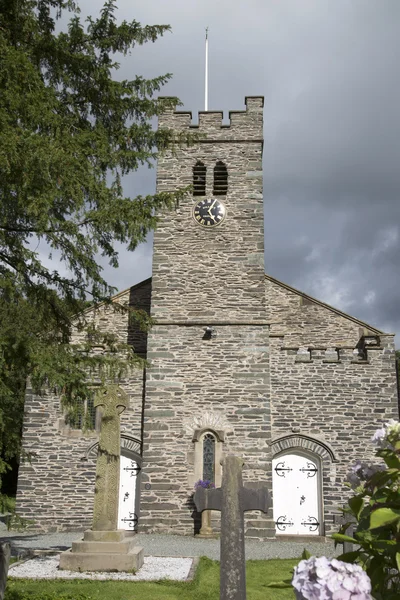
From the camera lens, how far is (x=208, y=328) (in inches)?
586

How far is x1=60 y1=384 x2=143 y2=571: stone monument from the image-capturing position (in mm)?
8352

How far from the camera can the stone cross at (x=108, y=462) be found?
29.0 ft

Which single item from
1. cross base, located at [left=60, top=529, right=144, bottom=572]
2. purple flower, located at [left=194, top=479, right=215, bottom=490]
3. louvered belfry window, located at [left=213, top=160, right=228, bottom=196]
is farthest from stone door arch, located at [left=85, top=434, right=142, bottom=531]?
louvered belfry window, located at [left=213, top=160, right=228, bottom=196]

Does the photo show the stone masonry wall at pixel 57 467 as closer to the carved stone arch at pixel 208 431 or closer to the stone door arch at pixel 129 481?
the stone door arch at pixel 129 481

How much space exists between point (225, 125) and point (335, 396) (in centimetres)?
874

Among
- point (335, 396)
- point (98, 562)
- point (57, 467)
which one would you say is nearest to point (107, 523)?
point (98, 562)

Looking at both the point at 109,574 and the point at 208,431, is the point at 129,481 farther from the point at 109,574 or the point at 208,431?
the point at 109,574

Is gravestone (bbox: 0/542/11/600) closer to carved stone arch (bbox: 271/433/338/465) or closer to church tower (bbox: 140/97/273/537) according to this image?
church tower (bbox: 140/97/273/537)

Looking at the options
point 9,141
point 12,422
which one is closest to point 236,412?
point 12,422

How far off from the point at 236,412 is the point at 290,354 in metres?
2.48

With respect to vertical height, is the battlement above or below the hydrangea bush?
above

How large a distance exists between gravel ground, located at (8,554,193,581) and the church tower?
4.38 m

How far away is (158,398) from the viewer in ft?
47.6

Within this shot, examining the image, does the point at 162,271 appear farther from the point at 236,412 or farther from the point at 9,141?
the point at 9,141
